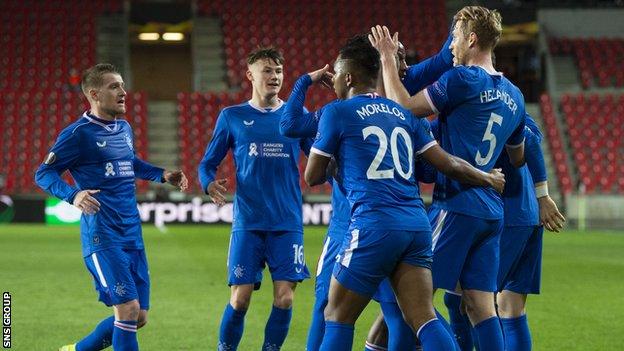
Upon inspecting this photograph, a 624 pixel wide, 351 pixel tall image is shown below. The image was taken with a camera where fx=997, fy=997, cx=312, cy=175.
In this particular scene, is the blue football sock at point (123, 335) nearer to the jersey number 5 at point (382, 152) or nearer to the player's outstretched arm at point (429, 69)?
the jersey number 5 at point (382, 152)

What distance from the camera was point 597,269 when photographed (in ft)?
48.4

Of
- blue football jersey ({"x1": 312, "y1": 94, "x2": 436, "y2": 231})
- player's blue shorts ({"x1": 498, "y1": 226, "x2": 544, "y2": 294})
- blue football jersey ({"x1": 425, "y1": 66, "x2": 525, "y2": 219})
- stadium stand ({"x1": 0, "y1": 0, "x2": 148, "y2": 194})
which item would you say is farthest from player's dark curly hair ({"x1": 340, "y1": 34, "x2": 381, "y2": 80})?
stadium stand ({"x1": 0, "y1": 0, "x2": 148, "y2": 194})

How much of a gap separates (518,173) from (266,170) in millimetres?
1815

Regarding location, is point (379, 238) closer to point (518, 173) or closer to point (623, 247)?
point (518, 173)

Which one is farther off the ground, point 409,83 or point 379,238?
point 409,83

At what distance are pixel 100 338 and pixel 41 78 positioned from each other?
22.9 metres

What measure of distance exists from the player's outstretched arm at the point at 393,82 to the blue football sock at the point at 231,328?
2.12 metres

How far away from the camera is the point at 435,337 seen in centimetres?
498

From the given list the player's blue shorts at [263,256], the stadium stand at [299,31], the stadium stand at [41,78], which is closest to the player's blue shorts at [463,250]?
the player's blue shorts at [263,256]

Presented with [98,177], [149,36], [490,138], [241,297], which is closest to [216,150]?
[98,177]

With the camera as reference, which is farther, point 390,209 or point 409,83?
point 409,83

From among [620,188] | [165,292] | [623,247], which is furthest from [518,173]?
[620,188]

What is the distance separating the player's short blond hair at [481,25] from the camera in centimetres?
559

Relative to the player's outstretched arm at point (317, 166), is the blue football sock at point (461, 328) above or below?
below
